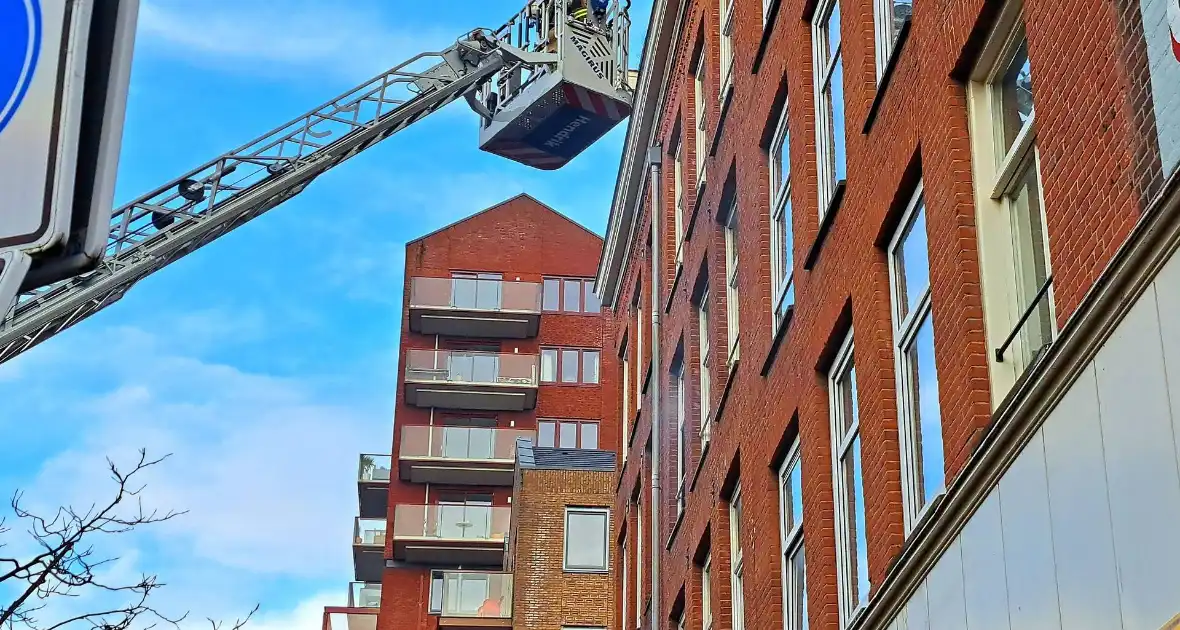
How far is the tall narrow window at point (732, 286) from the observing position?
2056 centimetres

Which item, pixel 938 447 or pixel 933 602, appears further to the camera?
pixel 938 447

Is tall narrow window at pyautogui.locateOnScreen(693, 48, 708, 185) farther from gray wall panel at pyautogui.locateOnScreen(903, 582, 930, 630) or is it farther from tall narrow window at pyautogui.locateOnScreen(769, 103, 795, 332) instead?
gray wall panel at pyautogui.locateOnScreen(903, 582, 930, 630)

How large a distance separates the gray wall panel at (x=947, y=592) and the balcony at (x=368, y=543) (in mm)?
53611

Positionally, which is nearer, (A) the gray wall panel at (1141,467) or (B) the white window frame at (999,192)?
(A) the gray wall panel at (1141,467)

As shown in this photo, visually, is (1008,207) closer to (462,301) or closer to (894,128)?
(894,128)

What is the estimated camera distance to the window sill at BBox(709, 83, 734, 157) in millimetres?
21172

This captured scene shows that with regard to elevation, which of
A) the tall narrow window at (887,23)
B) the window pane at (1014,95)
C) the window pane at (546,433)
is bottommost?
the window pane at (1014,95)

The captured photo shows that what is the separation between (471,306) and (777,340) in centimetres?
4663

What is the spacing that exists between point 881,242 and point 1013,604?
4792 millimetres

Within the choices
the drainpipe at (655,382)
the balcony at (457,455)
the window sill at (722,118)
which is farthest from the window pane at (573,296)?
the window sill at (722,118)

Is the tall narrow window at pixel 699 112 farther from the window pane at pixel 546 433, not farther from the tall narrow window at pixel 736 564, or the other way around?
the window pane at pixel 546 433

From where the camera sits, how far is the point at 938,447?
11.5 metres

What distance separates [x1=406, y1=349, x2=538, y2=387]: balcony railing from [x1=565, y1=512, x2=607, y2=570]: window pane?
64.3 ft

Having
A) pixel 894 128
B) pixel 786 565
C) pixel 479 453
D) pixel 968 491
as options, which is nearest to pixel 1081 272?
pixel 968 491
